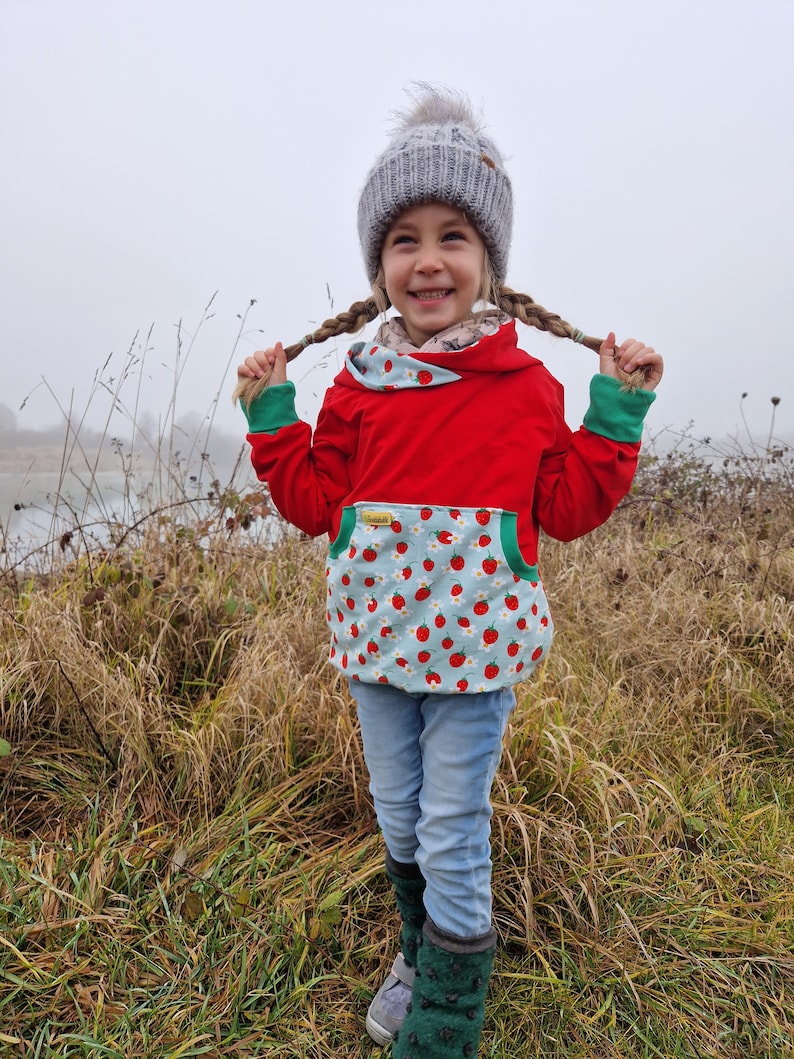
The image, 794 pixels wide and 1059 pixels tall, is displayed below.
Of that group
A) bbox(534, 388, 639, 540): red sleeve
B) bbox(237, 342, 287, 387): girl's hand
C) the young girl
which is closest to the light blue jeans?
the young girl

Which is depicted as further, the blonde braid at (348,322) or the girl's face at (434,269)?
the blonde braid at (348,322)

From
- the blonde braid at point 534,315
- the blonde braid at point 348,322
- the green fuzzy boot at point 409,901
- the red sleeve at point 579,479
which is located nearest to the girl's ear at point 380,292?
the blonde braid at point 348,322

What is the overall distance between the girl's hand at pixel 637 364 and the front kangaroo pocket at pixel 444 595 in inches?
15.1

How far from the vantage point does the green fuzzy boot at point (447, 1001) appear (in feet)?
4.92

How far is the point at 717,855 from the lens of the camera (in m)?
2.17

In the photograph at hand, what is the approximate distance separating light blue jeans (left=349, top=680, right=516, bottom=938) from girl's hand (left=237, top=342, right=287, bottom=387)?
710 mm

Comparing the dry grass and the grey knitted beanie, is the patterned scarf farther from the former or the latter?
the dry grass

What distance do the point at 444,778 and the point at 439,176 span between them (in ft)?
4.13

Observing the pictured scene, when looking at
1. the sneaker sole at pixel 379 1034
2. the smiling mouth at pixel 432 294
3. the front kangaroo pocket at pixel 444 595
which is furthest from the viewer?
the sneaker sole at pixel 379 1034

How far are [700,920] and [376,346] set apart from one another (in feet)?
5.78

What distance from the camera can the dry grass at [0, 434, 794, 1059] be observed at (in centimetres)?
170

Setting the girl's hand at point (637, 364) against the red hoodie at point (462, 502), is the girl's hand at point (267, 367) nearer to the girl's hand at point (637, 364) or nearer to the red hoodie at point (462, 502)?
the red hoodie at point (462, 502)

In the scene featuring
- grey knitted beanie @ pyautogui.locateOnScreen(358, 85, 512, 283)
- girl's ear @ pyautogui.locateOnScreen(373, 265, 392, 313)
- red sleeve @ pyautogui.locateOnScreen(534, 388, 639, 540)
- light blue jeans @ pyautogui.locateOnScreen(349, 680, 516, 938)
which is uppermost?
grey knitted beanie @ pyautogui.locateOnScreen(358, 85, 512, 283)

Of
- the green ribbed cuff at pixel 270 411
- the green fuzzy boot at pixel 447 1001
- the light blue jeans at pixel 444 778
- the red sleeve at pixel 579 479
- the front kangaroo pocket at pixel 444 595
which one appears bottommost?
the green fuzzy boot at pixel 447 1001
